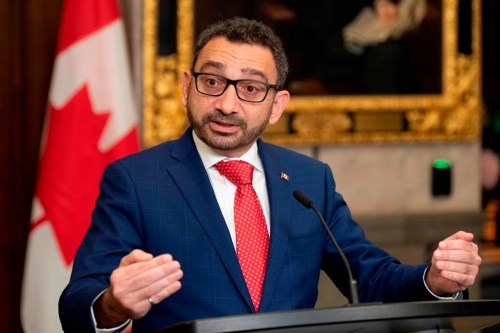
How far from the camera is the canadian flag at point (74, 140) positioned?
4.61 metres

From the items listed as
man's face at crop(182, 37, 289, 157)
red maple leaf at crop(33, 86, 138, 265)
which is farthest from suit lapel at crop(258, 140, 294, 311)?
red maple leaf at crop(33, 86, 138, 265)

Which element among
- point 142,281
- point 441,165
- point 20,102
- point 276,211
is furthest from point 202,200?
point 441,165

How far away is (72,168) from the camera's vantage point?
4621 mm

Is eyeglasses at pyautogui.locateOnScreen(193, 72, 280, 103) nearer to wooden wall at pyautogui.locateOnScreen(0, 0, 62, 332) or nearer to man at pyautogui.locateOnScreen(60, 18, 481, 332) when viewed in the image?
man at pyautogui.locateOnScreen(60, 18, 481, 332)

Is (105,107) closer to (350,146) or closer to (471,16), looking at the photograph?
(350,146)

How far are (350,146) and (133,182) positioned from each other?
2823 millimetres

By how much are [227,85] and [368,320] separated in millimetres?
920

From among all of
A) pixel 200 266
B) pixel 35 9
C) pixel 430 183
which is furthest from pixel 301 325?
pixel 430 183

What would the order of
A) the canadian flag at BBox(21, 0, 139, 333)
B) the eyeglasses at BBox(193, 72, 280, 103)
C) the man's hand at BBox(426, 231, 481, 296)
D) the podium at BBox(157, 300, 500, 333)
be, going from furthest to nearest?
the canadian flag at BBox(21, 0, 139, 333) → the eyeglasses at BBox(193, 72, 280, 103) → the man's hand at BBox(426, 231, 481, 296) → the podium at BBox(157, 300, 500, 333)

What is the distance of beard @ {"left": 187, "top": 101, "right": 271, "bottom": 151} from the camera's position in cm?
287

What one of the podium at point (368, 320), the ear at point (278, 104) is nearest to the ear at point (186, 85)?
the ear at point (278, 104)

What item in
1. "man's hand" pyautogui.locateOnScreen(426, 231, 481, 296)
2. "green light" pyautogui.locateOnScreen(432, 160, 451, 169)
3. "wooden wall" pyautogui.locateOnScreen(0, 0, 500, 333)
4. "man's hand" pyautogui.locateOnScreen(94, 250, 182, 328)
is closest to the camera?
"man's hand" pyautogui.locateOnScreen(94, 250, 182, 328)

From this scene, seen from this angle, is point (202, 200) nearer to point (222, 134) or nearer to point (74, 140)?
point (222, 134)

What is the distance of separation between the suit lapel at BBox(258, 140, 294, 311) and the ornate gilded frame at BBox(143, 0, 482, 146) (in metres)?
1.98
